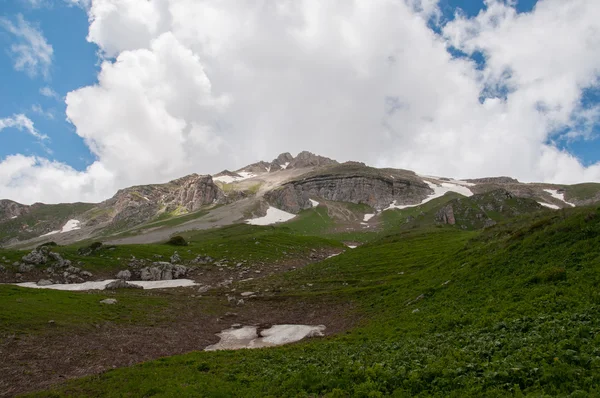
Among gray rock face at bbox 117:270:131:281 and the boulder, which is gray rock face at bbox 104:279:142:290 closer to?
the boulder

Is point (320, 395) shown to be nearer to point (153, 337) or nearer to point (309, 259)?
point (153, 337)

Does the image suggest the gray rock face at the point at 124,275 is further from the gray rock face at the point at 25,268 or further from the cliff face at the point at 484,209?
the cliff face at the point at 484,209

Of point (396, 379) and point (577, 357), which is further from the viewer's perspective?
point (396, 379)

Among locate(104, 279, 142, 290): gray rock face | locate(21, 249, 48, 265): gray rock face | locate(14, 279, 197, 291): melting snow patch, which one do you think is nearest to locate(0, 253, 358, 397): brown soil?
locate(104, 279, 142, 290): gray rock face

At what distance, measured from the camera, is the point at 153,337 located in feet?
109

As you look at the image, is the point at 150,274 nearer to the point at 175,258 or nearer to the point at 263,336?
the point at 175,258

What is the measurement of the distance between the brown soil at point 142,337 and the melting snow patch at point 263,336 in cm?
132

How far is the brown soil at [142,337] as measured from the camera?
2436cm

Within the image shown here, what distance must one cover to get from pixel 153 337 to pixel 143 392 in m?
15.2

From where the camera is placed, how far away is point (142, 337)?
32938 millimetres

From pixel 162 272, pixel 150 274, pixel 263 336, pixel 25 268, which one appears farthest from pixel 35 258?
pixel 263 336

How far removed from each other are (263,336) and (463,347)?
23.4m

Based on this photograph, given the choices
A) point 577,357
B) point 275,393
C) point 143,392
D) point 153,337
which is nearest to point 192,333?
point 153,337

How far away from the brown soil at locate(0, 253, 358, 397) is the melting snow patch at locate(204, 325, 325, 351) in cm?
132
